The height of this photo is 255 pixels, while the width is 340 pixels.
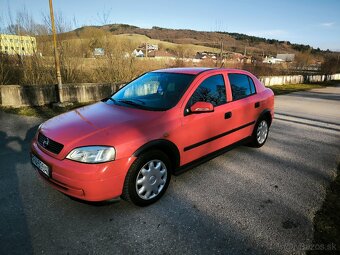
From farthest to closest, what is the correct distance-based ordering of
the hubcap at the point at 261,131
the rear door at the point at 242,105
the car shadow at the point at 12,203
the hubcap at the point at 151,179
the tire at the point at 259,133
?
the hubcap at the point at 261,131
the tire at the point at 259,133
the rear door at the point at 242,105
the hubcap at the point at 151,179
the car shadow at the point at 12,203

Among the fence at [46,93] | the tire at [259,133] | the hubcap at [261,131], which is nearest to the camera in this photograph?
the tire at [259,133]

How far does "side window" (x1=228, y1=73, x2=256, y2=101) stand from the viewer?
4.06 meters

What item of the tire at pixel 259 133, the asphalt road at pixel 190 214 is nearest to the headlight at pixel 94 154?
the asphalt road at pixel 190 214

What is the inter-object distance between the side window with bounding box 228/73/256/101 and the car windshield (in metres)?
0.87

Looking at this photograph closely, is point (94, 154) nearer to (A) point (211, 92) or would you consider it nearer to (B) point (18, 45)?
(A) point (211, 92)

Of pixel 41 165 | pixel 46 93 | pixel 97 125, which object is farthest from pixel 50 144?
pixel 46 93

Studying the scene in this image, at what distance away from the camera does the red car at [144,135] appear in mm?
2549

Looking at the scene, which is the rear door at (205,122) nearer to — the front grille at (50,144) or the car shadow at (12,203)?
the front grille at (50,144)

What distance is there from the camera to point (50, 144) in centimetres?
279

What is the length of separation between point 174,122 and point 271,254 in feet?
5.53

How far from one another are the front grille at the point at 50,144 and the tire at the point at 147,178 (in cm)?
80

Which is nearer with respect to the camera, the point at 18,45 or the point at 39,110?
the point at 39,110

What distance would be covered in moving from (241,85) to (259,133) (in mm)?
1120

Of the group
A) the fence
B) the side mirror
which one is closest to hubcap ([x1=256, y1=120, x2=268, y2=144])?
the side mirror
